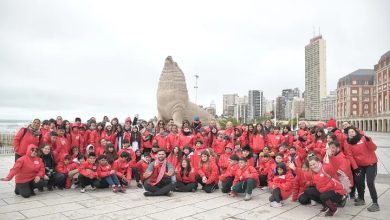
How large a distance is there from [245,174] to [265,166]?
39.5 inches

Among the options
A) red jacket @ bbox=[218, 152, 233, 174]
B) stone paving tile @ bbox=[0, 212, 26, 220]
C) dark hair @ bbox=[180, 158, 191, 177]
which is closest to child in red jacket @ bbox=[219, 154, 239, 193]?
red jacket @ bbox=[218, 152, 233, 174]

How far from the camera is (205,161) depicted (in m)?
6.47

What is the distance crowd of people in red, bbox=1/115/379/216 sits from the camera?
199 inches

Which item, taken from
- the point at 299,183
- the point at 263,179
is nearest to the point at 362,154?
the point at 299,183

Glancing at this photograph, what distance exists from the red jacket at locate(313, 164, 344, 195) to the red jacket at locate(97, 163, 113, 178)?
157 inches

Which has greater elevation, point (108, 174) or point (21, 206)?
point (108, 174)

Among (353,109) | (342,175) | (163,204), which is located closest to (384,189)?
(342,175)

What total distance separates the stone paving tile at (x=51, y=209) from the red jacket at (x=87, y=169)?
1101 mm

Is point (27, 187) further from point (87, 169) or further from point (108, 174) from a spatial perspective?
point (108, 174)

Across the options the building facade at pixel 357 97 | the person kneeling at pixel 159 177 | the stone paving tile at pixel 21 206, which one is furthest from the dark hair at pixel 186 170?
the building facade at pixel 357 97

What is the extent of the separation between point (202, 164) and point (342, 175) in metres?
2.72

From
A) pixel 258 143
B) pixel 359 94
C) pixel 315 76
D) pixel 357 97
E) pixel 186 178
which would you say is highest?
pixel 315 76

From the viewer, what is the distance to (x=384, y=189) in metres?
6.36

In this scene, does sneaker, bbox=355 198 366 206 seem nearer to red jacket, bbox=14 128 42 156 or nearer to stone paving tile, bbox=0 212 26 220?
stone paving tile, bbox=0 212 26 220
